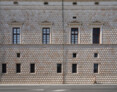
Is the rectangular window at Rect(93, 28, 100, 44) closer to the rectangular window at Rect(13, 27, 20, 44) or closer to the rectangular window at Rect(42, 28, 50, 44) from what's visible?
the rectangular window at Rect(42, 28, 50, 44)

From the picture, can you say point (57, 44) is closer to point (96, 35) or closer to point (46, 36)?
point (46, 36)

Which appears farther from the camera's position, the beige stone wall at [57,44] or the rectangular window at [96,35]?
the rectangular window at [96,35]

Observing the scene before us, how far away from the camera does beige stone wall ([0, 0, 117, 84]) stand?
19062 mm

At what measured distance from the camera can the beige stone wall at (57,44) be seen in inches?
750

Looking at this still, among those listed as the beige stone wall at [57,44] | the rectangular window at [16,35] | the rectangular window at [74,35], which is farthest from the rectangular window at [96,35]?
the rectangular window at [16,35]

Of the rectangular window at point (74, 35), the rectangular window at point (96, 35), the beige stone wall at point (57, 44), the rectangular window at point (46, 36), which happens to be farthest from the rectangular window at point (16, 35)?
the rectangular window at point (96, 35)

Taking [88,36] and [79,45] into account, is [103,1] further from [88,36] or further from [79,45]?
[79,45]

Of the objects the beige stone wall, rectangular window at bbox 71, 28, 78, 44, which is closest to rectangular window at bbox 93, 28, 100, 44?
the beige stone wall

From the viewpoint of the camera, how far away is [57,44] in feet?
63.0

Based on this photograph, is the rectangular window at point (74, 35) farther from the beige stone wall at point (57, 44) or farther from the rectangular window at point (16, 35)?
the rectangular window at point (16, 35)

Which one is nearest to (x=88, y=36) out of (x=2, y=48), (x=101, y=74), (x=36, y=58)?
(x=101, y=74)

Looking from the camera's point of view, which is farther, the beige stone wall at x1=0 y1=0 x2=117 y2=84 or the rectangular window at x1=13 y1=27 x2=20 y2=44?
the rectangular window at x1=13 y1=27 x2=20 y2=44

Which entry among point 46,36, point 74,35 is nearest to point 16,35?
point 46,36

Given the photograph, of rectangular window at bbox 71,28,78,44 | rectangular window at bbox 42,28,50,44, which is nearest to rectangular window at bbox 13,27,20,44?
rectangular window at bbox 42,28,50,44
